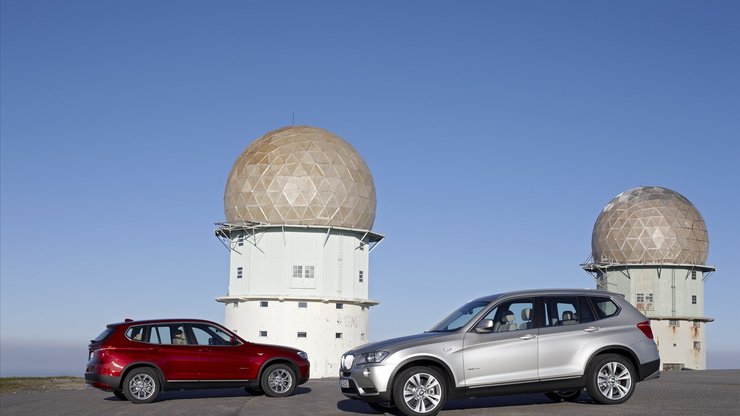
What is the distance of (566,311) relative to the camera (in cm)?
1467

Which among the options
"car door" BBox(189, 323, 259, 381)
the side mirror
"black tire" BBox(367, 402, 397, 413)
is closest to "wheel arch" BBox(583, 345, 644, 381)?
the side mirror

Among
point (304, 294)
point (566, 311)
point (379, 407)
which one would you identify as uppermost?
point (304, 294)

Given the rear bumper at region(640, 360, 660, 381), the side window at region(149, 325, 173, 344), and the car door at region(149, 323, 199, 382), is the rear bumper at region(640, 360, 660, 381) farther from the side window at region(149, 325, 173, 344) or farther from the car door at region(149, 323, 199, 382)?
A: the side window at region(149, 325, 173, 344)

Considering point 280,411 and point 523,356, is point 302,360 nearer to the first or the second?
point 280,411

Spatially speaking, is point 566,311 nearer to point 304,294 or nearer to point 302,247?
point 304,294

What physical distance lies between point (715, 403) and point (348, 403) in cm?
644

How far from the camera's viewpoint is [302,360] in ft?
62.5

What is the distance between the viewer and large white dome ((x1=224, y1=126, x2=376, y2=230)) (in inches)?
1706

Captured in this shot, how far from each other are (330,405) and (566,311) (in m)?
4.73

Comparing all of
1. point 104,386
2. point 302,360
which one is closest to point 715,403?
point 302,360

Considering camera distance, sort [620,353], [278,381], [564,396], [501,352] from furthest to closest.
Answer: [278,381], [564,396], [620,353], [501,352]

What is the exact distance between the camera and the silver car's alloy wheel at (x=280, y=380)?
18500 millimetres

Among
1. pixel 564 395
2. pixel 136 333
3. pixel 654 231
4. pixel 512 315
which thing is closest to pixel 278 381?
pixel 136 333

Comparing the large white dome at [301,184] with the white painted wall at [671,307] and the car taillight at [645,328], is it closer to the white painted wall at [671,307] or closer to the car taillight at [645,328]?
the white painted wall at [671,307]
